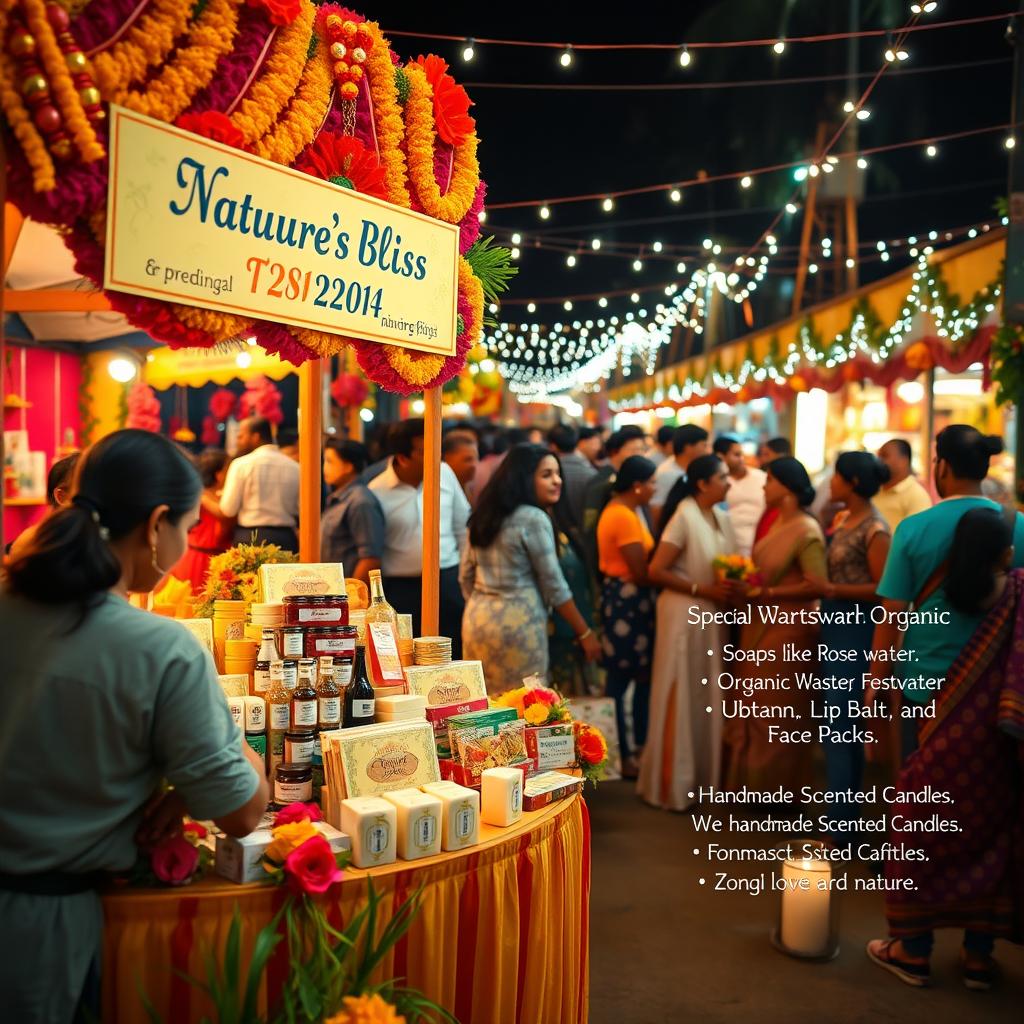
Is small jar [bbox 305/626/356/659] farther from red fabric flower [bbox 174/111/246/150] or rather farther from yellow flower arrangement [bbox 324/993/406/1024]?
red fabric flower [bbox 174/111/246/150]

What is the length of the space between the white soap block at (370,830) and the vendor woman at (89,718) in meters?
0.35

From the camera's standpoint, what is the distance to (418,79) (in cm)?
271

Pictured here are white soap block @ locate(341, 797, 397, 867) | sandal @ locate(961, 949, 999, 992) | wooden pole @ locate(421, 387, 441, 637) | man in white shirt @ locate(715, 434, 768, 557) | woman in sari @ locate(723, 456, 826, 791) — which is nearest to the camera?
white soap block @ locate(341, 797, 397, 867)

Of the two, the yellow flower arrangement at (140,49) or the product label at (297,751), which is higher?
the yellow flower arrangement at (140,49)

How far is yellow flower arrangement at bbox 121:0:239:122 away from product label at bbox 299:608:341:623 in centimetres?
121

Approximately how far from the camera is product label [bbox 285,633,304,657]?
2453mm

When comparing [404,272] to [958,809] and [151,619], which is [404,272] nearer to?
[151,619]

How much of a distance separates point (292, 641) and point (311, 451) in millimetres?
1238

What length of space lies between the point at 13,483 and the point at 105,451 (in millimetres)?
6105

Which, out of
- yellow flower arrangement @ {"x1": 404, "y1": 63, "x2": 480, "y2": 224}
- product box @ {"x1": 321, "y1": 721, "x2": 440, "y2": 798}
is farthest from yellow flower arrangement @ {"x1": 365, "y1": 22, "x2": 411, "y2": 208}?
product box @ {"x1": 321, "y1": 721, "x2": 440, "y2": 798}

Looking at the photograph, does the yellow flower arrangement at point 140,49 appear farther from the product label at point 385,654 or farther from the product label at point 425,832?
the product label at point 425,832

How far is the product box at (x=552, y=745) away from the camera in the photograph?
2.72 m

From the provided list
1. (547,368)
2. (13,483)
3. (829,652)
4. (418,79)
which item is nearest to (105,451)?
(418,79)

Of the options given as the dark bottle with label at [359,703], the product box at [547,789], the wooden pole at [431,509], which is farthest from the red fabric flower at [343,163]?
the product box at [547,789]
